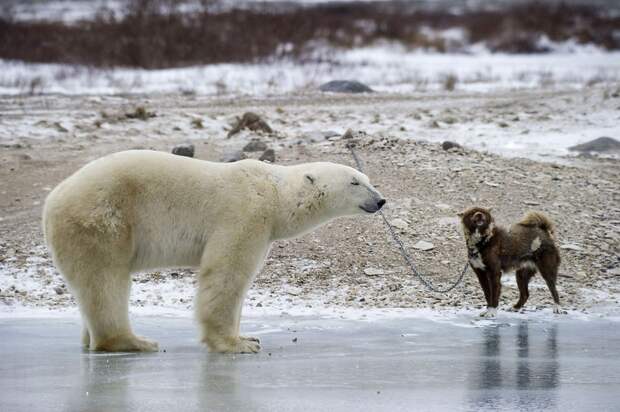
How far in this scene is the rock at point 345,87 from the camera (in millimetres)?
21875

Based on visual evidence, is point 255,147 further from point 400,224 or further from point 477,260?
point 477,260

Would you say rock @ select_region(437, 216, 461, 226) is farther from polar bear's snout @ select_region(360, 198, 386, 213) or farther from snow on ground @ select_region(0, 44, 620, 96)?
snow on ground @ select_region(0, 44, 620, 96)

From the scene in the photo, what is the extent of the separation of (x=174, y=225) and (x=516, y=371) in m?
2.41

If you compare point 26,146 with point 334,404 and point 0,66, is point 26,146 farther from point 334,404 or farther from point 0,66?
point 0,66

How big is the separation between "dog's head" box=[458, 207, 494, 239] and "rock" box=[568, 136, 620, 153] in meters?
7.06

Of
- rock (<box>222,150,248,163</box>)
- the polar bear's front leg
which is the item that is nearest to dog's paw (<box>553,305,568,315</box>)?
the polar bear's front leg

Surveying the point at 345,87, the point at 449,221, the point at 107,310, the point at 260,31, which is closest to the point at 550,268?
the point at 449,221

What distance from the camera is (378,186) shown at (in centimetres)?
1086

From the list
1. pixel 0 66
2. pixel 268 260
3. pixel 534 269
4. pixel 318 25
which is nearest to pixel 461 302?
pixel 534 269

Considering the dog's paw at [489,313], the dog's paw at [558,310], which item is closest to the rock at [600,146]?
the dog's paw at [558,310]

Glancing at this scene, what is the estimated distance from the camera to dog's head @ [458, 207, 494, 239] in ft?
26.8

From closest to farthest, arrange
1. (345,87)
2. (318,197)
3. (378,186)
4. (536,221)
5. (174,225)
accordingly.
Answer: (174,225) < (318,197) < (536,221) < (378,186) < (345,87)

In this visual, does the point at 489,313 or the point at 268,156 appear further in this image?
→ the point at 268,156

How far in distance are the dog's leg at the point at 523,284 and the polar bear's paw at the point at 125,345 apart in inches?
133
